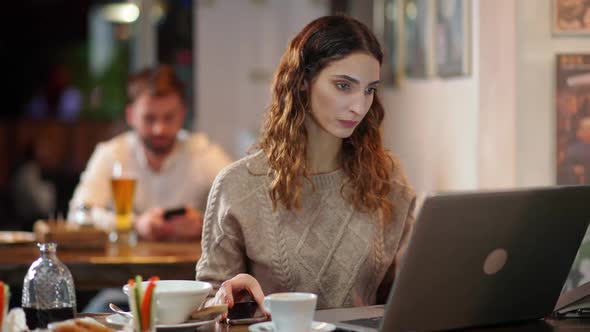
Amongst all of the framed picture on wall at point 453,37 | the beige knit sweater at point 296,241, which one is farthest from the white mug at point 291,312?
the framed picture on wall at point 453,37

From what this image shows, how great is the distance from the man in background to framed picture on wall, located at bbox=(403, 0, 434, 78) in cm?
92

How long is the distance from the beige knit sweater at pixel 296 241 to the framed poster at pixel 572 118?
2.52 feet

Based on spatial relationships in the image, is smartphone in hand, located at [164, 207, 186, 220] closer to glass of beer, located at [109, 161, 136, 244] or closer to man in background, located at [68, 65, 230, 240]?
glass of beer, located at [109, 161, 136, 244]

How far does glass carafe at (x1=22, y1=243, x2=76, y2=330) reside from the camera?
5.83 ft

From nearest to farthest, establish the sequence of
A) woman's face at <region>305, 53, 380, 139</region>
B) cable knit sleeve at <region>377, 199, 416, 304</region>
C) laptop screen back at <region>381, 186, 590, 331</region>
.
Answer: laptop screen back at <region>381, 186, 590, 331</region> → woman's face at <region>305, 53, 380, 139</region> → cable knit sleeve at <region>377, 199, 416, 304</region>

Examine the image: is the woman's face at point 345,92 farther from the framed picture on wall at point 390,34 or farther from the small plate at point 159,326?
the framed picture on wall at point 390,34

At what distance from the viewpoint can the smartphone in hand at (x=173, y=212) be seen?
366 centimetres

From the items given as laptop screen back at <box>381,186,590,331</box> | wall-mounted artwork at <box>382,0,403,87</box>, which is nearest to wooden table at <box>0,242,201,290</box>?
wall-mounted artwork at <box>382,0,403,87</box>

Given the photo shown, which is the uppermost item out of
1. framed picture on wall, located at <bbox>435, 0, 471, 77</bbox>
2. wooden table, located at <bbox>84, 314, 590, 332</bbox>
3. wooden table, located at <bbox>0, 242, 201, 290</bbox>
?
framed picture on wall, located at <bbox>435, 0, 471, 77</bbox>

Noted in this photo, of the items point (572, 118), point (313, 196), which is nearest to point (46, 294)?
point (313, 196)

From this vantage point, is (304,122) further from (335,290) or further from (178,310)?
(178,310)

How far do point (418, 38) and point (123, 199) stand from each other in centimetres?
124

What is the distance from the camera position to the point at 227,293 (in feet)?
6.48

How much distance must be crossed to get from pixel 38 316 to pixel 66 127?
6684mm
